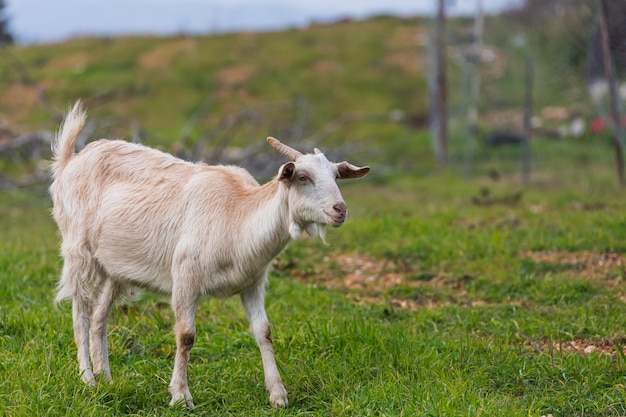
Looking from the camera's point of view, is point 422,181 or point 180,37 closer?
point 422,181

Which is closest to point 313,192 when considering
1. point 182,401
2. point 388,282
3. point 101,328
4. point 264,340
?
point 264,340

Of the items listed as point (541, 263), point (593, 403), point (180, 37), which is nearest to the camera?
point (593, 403)

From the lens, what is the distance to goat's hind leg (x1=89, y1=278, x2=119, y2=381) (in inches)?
196

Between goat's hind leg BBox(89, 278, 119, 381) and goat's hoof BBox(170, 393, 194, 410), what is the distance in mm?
540

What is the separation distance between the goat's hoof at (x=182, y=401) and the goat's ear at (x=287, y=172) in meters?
1.35

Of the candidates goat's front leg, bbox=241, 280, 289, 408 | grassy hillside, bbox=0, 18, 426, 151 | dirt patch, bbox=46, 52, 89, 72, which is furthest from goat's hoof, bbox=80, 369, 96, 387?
dirt patch, bbox=46, 52, 89, 72

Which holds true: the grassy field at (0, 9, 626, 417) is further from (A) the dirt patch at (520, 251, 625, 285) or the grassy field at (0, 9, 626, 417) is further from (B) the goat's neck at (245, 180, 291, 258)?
(B) the goat's neck at (245, 180, 291, 258)

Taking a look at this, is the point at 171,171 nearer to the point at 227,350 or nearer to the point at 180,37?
the point at 227,350

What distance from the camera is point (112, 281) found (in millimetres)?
5164

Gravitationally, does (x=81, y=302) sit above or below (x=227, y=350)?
above

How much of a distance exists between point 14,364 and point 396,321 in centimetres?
270

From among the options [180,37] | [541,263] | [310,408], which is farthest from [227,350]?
[180,37]

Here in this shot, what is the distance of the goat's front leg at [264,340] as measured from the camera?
4.61 metres

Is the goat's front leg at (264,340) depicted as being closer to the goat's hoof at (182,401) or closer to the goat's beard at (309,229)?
the goat's hoof at (182,401)
